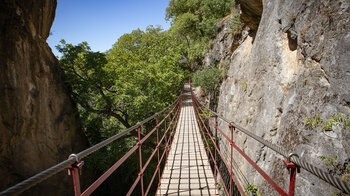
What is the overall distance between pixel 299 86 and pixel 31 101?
8.82 metres

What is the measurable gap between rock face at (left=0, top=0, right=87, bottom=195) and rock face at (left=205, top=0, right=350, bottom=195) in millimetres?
7900

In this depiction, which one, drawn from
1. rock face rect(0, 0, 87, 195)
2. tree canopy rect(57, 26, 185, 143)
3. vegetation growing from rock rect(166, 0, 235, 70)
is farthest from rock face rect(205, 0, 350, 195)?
vegetation growing from rock rect(166, 0, 235, 70)

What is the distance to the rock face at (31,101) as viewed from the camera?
5.95 meters

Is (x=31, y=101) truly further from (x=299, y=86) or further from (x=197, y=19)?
(x=197, y=19)

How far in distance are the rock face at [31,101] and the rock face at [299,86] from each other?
7900mm

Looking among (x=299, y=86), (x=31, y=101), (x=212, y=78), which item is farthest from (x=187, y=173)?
(x=212, y=78)

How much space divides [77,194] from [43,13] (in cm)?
918

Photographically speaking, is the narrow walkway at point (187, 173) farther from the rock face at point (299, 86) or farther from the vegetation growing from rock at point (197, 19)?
the vegetation growing from rock at point (197, 19)

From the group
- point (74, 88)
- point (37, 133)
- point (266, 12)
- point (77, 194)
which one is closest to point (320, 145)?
point (77, 194)

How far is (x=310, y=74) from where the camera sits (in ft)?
10.1

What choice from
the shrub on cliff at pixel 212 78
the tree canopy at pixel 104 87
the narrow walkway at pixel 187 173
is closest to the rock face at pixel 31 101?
→ the tree canopy at pixel 104 87

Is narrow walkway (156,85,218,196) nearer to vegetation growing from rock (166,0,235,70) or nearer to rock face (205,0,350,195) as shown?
rock face (205,0,350,195)

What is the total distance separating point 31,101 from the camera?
22.1ft

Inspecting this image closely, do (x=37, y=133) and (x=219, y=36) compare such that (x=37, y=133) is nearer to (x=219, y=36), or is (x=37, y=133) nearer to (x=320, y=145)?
(x=320, y=145)
